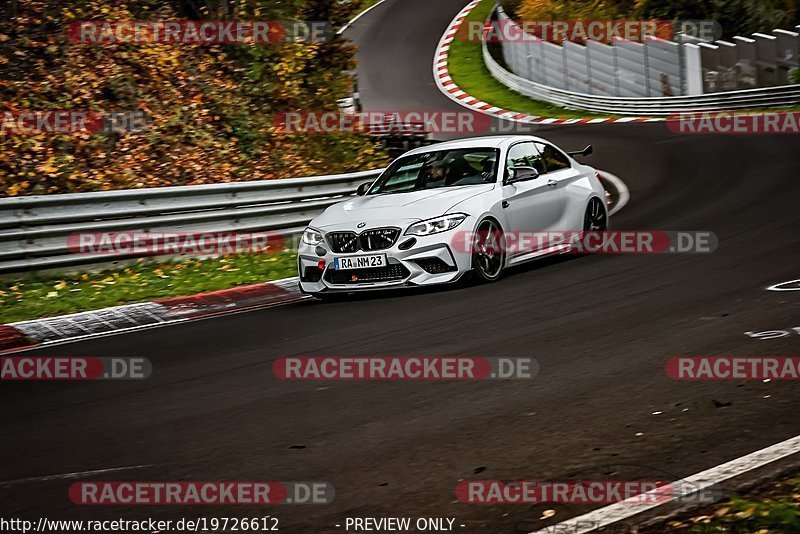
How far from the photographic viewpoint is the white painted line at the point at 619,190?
1570 centimetres

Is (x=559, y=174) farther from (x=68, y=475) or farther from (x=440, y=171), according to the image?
(x=68, y=475)

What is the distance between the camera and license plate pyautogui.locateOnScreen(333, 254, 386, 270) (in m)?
10.1

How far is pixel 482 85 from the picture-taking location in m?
38.6

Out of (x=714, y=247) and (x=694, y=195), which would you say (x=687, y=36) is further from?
(x=714, y=247)

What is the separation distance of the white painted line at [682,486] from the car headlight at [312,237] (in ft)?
20.3

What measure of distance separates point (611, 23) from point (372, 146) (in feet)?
71.6

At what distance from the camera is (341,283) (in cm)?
1042

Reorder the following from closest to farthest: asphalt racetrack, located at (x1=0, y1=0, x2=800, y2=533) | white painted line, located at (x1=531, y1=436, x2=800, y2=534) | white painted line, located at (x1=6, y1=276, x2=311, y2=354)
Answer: white painted line, located at (x1=531, y1=436, x2=800, y2=534)
asphalt racetrack, located at (x1=0, y1=0, x2=800, y2=533)
white painted line, located at (x1=6, y1=276, x2=311, y2=354)

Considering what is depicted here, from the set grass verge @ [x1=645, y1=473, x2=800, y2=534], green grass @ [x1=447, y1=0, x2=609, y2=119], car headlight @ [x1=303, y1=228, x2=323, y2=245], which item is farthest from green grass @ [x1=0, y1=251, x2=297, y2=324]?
green grass @ [x1=447, y1=0, x2=609, y2=119]

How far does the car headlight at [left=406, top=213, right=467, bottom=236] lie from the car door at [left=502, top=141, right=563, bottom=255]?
2.49 ft

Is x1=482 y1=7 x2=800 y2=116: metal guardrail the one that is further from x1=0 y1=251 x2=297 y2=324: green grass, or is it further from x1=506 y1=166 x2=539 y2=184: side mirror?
x1=506 y1=166 x2=539 y2=184: side mirror

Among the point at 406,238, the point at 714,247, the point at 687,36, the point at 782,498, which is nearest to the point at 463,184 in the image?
the point at 406,238

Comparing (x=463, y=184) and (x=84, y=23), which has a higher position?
(x=84, y=23)

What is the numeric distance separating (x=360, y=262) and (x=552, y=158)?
2.93 meters
